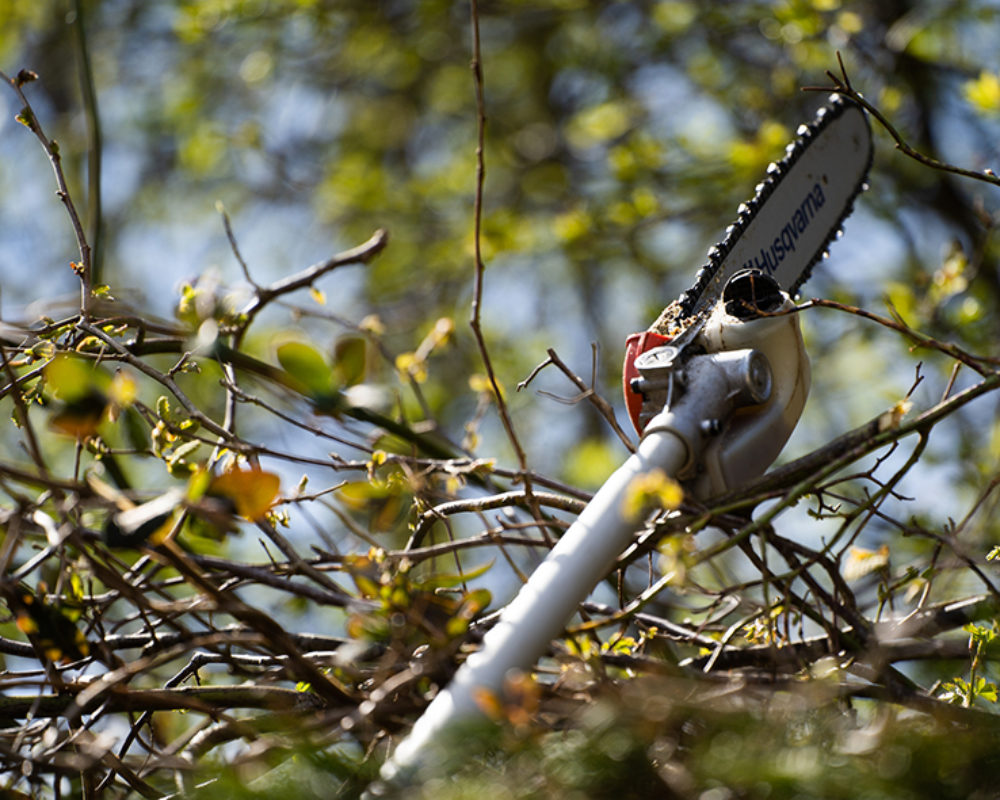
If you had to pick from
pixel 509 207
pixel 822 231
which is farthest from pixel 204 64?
pixel 822 231

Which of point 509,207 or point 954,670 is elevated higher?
point 509,207

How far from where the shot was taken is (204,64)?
16.1ft

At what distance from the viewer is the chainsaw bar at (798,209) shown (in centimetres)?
117

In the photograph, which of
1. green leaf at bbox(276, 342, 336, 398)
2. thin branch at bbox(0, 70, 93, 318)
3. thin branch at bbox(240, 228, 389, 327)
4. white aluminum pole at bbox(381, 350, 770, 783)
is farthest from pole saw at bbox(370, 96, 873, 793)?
thin branch at bbox(0, 70, 93, 318)

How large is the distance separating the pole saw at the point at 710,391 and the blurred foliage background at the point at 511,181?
0.99 feet

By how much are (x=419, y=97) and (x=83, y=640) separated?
15.8 ft

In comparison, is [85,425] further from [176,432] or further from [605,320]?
[605,320]

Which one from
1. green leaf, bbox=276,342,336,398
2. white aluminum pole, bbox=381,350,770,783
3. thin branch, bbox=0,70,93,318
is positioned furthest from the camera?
thin branch, bbox=0,70,93,318

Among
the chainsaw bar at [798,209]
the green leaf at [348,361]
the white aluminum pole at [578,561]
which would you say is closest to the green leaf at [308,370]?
the green leaf at [348,361]

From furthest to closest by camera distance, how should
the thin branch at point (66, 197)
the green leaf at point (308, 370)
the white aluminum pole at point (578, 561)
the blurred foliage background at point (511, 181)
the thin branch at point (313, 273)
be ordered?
the blurred foliage background at point (511, 181)
the thin branch at point (313, 273)
the thin branch at point (66, 197)
the green leaf at point (308, 370)
the white aluminum pole at point (578, 561)

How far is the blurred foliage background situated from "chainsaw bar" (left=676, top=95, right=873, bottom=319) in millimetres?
419

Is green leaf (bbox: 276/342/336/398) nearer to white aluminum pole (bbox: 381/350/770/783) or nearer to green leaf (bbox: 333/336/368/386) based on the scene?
green leaf (bbox: 333/336/368/386)

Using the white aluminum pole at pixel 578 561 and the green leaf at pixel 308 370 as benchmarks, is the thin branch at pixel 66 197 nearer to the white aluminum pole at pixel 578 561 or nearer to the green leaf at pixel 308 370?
the green leaf at pixel 308 370

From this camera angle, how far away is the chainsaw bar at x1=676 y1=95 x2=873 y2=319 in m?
1.17
